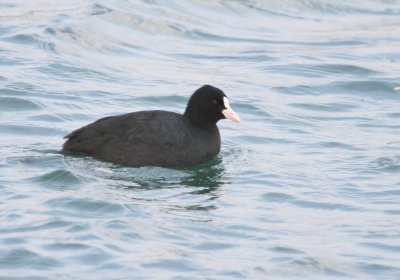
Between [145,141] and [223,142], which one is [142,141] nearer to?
[145,141]

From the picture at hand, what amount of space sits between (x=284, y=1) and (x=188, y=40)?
305 centimetres

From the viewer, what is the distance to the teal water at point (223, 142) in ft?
29.0

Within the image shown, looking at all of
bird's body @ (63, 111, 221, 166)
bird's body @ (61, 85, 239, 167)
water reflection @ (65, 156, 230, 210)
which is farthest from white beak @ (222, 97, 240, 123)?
water reflection @ (65, 156, 230, 210)

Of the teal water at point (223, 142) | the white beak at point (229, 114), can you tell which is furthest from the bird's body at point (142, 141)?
the white beak at point (229, 114)

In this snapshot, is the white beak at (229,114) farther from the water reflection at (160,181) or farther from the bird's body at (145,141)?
the water reflection at (160,181)

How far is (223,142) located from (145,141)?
5.78ft

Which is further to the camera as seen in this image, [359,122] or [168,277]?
[359,122]

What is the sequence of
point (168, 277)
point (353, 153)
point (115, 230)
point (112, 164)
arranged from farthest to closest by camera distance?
point (353, 153) → point (112, 164) → point (115, 230) → point (168, 277)

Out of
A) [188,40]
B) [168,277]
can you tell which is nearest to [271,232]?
[168,277]

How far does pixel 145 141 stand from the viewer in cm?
1110

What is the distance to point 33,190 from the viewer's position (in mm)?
10195

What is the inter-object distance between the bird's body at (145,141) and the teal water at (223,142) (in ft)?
0.43

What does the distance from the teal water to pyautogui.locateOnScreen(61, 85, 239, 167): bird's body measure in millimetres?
132

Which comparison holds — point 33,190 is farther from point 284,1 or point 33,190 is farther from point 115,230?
point 284,1
